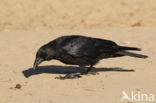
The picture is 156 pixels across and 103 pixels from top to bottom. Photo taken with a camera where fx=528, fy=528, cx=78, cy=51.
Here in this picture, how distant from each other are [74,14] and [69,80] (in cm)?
991

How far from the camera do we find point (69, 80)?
8844 mm

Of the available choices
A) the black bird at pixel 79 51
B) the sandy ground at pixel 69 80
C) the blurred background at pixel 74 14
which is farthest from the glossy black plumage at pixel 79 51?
the blurred background at pixel 74 14

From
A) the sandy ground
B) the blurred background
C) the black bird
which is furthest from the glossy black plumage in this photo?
the blurred background

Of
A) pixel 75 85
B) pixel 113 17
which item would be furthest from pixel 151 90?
pixel 113 17

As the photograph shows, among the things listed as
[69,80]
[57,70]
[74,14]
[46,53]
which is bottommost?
[69,80]

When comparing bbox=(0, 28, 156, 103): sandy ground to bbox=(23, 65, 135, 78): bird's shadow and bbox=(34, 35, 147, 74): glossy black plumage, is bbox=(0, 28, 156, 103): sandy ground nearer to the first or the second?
bbox=(23, 65, 135, 78): bird's shadow

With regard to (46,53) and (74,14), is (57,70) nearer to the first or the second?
(46,53)

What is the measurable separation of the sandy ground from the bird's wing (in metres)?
0.42

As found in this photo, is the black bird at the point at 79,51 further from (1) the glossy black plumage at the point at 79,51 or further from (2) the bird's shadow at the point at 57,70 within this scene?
(2) the bird's shadow at the point at 57,70

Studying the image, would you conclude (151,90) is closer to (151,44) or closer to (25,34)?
(151,44)

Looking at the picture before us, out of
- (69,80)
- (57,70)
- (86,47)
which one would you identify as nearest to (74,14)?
(57,70)

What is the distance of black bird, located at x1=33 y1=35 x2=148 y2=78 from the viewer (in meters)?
9.03

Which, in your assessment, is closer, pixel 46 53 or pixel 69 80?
pixel 69 80

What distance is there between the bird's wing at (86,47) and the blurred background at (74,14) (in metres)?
7.38
